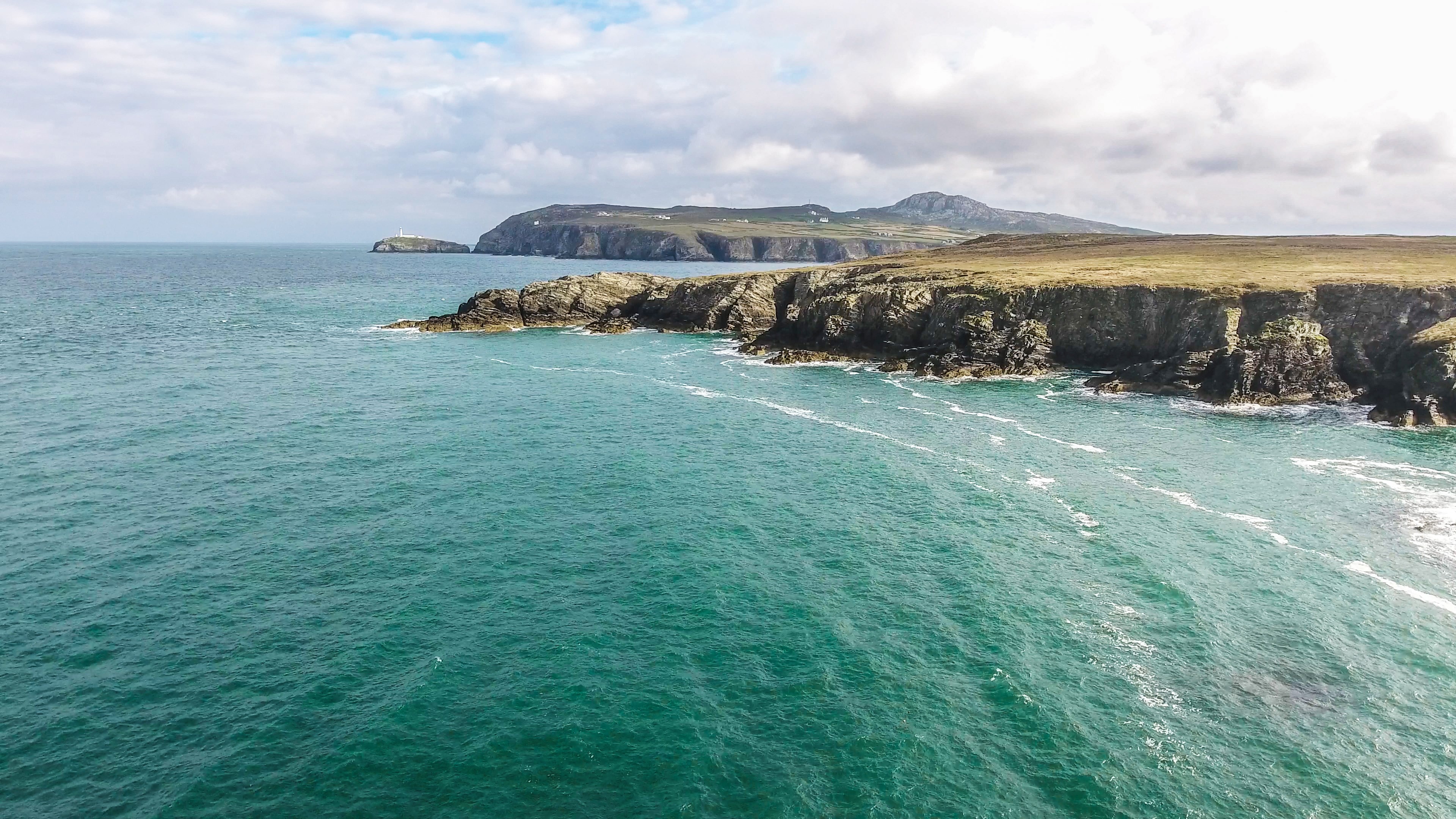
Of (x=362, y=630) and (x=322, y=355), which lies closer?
(x=362, y=630)

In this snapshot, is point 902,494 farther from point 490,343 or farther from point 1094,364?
point 490,343

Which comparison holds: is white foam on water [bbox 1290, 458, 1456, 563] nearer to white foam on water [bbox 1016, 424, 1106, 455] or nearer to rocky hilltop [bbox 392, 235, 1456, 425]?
white foam on water [bbox 1016, 424, 1106, 455]

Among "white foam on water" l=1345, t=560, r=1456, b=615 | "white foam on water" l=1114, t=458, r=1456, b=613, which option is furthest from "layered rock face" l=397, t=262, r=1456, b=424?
"white foam on water" l=1345, t=560, r=1456, b=615

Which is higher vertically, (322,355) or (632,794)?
(322,355)

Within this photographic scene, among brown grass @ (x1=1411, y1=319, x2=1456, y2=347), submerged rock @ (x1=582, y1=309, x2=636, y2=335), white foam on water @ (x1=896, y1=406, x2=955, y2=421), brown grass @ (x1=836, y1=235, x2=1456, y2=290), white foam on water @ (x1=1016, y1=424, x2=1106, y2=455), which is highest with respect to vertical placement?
brown grass @ (x1=836, y1=235, x2=1456, y2=290)

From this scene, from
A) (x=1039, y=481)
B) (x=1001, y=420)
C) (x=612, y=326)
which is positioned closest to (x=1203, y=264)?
(x=1001, y=420)

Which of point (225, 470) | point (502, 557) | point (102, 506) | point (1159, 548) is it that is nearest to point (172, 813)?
point (502, 557)

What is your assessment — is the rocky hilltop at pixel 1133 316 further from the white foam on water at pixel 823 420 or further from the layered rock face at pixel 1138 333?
the white foam on water at pixel 823 420

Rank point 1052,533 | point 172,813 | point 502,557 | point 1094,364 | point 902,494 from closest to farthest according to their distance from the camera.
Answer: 1. point 172,813
2. point 502,557
3. point 1052,533
4. point 902,494
5. point 1094,364
